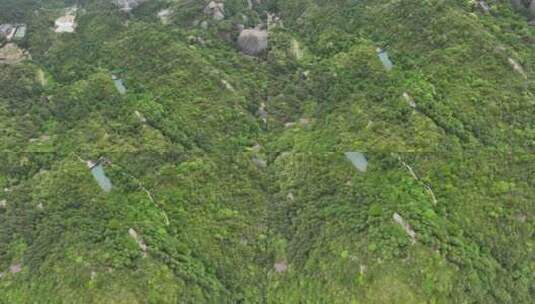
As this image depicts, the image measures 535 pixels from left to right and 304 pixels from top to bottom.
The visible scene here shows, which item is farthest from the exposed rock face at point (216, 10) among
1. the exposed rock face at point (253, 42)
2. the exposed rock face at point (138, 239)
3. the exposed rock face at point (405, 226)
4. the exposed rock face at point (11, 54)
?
the exposed rock face at point (405, 226)

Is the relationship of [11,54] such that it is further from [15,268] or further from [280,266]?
[280,266]

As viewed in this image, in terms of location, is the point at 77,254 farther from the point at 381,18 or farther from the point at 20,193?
the point at 381,18

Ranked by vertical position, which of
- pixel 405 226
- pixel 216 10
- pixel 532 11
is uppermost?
pixel 532 11

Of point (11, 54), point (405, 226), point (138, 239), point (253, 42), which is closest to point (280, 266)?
point (405, 226)

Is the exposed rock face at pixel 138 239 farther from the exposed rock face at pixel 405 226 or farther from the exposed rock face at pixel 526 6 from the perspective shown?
the exposed rock face at pixel 526 6

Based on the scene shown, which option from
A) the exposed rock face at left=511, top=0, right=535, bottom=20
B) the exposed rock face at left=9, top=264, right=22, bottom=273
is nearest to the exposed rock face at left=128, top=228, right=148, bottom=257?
the exposed rock face at left=9, top=264, right=22, bottom=273

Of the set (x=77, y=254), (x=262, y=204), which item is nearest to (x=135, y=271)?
(x=77, y=254)
